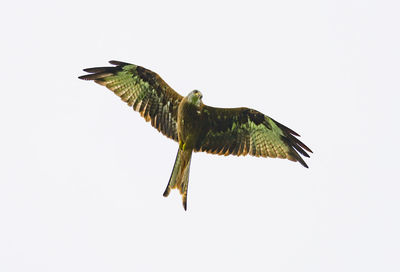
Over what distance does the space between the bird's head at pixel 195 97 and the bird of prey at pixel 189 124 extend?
0.09 meters

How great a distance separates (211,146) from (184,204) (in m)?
1.30

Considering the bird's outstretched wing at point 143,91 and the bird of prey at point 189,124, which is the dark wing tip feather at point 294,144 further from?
the bird's outstretched wing at point 143,91

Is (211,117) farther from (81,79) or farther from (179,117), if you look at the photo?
(81,79)

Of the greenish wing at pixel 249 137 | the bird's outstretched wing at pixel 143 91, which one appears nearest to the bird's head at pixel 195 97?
the bird's outstretched wing at pixel 143 91

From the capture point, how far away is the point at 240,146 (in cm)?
1042

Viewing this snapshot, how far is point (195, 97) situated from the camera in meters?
9.38

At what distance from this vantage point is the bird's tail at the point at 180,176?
31.8 ft

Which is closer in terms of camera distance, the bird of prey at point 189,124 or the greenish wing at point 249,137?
the bird of prey at point 189,124

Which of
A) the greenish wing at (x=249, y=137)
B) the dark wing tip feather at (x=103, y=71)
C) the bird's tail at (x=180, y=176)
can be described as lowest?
the bird's tail at (x=180, y=176)

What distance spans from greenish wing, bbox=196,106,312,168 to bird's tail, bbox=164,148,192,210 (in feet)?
1.72

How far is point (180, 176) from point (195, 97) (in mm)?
1453

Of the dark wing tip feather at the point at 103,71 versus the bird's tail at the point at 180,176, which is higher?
the dark wing tip feather at the point at 103,71

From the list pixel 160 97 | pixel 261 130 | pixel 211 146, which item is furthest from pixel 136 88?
pixel 261 130

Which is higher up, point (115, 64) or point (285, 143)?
point (115, 64)
